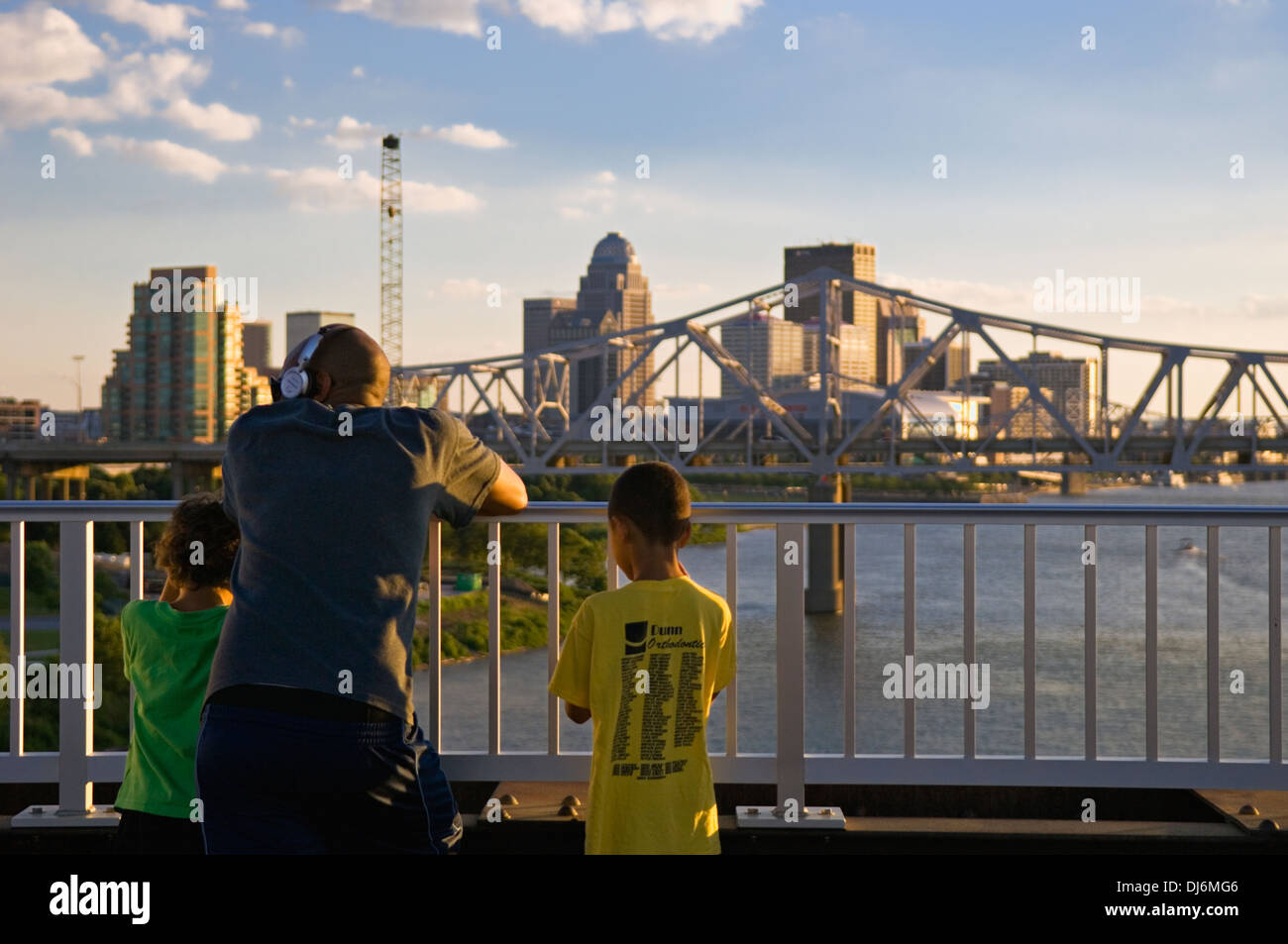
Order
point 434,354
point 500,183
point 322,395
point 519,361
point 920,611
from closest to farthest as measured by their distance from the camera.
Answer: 1. point 322,395
2. point 920,611
3. point 519,361
4. point 500,183
5. point 434,354

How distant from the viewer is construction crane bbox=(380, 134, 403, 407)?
254 ft

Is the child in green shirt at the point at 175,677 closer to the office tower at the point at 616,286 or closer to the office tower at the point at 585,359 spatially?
the office tower at the point at 585,359

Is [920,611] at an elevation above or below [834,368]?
below

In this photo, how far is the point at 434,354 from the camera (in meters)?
83.1

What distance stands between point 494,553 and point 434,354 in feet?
266

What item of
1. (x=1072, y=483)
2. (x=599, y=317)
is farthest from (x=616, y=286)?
(x=1072, y=483)

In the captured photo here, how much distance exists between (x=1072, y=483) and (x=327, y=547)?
55.1 metres

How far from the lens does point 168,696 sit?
2709 mm

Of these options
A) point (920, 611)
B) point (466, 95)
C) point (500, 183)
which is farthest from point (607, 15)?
point (920, 611)

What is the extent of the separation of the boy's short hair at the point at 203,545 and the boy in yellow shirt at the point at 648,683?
76 cm

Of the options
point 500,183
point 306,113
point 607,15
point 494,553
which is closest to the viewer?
point 494,553

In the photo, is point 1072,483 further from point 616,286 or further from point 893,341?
point 616,286

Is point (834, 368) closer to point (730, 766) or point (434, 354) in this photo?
point (434, 354)

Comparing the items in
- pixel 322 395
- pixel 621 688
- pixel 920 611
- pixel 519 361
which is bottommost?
pixel 920 611
